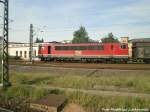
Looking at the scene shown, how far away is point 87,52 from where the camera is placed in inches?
1435

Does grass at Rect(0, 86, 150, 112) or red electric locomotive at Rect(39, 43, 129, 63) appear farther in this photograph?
red electric locomotive at Rect(39, 43, 129, 63)

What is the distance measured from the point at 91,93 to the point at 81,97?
96 cm

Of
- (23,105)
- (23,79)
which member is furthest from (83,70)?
(23,105)

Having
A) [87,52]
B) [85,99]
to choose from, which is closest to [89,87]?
A: [85,99]

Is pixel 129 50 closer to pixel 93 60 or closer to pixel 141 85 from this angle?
pixel 93 60

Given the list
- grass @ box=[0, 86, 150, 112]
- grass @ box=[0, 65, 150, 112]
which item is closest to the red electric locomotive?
grass @ box=[0, 65, 150, 112]

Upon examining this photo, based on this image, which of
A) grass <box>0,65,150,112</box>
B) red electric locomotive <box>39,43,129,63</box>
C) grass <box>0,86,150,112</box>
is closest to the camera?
grass <box>0,86,150,112</box>

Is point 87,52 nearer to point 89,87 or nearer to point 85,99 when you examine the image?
point 89,87

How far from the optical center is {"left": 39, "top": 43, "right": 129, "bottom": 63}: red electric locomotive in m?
34.1

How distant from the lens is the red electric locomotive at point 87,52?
34.1 m

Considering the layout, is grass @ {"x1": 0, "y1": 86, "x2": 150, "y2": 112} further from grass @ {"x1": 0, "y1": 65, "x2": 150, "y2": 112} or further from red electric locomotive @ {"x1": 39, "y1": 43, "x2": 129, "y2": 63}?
red electric locomotive @ {"x1": 39, "y1": 43, "x2": 129, "y2": 63}

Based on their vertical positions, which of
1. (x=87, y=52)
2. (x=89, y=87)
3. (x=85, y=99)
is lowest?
(x=85, y=99)

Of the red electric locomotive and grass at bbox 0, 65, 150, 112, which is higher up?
the red electric locomotive

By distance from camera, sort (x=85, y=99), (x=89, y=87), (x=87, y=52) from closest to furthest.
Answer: (x=85, y=99) < (x=89, y=87) < (x=87, y=52)
